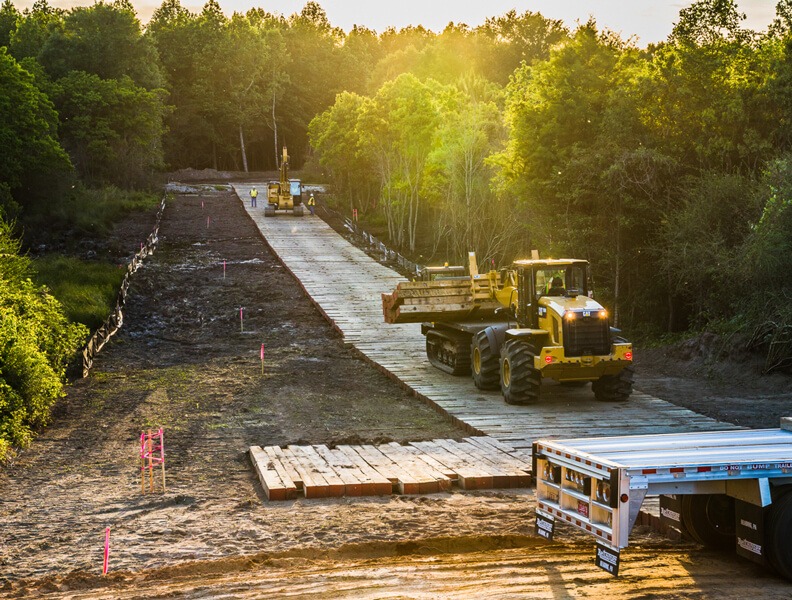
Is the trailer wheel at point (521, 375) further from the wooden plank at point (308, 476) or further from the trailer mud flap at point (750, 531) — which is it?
the trailer mud flap at point (750, 531)

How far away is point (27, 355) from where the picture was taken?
18.2m

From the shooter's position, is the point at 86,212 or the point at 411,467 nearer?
the point at 411,467

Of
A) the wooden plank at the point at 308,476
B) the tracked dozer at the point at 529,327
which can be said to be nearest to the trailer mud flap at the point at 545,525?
the wooden plank at the point at 308,476

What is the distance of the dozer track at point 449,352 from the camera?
23438mm

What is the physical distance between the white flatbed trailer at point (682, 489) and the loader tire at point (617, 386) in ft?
30.6

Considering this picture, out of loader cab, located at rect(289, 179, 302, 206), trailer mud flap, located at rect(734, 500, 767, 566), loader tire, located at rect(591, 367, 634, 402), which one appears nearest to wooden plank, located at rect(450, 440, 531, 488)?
trailer mud flap, located at rect(734, 500, 767, 566)

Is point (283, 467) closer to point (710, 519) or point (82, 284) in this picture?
point (710, 519)

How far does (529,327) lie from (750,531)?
10862 mm

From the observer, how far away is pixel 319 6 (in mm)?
147500

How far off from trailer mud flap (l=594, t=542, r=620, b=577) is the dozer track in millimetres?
14045

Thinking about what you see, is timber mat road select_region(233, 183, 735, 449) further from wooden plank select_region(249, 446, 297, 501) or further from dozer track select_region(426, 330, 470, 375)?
wooden plank select_region(249, 446, 297, 501)

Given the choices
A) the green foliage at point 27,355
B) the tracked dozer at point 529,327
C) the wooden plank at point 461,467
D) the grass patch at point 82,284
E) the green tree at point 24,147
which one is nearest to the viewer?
the wooden plank at point 461,467

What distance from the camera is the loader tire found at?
66.4 feet

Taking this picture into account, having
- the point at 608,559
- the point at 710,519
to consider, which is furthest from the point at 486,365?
the point at 608,559
